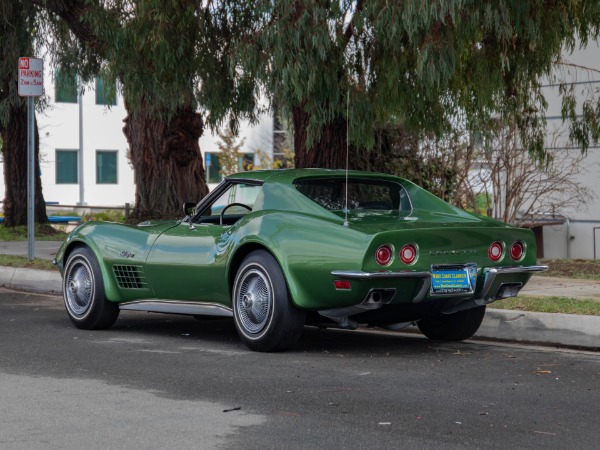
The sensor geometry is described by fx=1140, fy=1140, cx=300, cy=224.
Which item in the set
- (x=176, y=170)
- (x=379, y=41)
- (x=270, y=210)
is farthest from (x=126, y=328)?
(x=176, y=170)

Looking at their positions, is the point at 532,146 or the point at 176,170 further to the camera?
the point at 176,170

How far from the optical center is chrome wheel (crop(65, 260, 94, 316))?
945 cm

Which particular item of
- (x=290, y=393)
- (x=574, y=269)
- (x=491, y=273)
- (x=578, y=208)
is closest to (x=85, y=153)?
(x=578, y=208)

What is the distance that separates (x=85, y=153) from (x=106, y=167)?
121 centimetres

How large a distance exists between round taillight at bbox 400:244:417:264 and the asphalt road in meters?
0.69

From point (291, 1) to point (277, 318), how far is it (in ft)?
14.1

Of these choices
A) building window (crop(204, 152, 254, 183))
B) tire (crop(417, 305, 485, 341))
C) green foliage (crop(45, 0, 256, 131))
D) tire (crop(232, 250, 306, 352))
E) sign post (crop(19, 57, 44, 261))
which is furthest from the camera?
building window (crop(204, 152, 254, 183))

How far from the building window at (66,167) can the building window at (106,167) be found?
40.5 inches

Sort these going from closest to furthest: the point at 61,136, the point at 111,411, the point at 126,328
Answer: the point at 111,411, the point at 126,328, the point at 61,136

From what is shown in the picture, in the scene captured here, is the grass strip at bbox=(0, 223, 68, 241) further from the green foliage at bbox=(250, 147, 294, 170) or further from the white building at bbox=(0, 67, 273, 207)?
the white building at bbox=(0, 67, 273, 207)

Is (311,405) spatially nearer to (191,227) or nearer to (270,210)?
(270,210)

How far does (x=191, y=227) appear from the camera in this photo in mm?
8883

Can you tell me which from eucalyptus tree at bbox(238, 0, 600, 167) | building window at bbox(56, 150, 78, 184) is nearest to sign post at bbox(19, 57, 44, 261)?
eucalyptus tree at bbox(238, 0, 600, 167)

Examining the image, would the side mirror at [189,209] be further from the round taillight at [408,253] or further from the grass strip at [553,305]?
the grass strip at [553,305]
